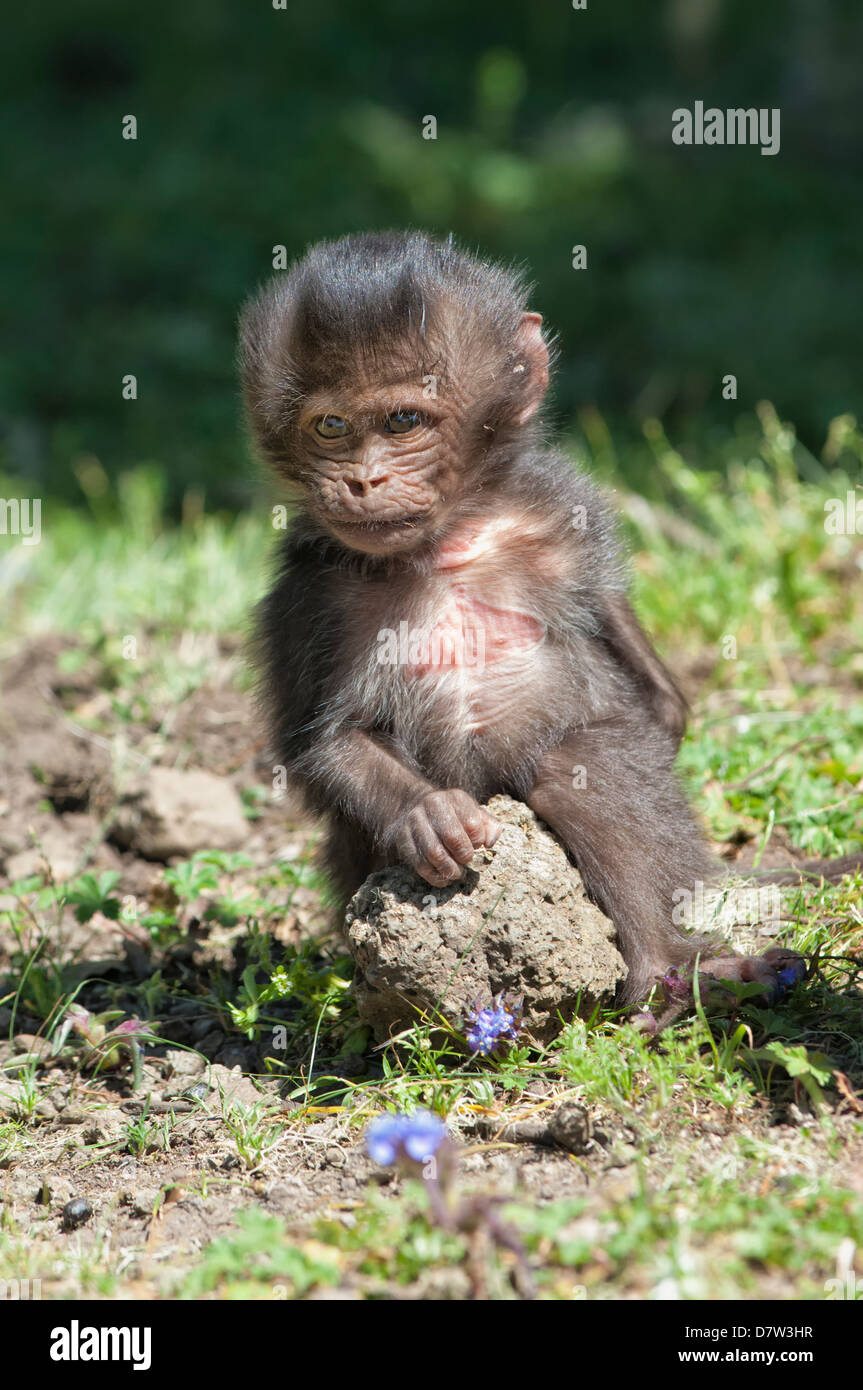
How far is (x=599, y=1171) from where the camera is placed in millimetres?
3221

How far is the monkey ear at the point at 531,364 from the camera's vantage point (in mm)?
4141

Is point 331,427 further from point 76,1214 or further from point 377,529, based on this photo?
point 76,1214

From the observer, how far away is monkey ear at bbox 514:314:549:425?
4.14 meters

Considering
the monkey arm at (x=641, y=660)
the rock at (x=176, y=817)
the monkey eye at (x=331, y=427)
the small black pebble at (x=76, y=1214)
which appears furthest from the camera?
the rock at (x=176, y=817)

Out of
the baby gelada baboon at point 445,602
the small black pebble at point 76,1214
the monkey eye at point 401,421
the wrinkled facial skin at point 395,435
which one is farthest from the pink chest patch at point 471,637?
the small black pebble at point 76,1214

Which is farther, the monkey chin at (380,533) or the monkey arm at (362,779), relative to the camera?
the monkey chin at (380,533)

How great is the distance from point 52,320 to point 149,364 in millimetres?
1315

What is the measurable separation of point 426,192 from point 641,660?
8.58m

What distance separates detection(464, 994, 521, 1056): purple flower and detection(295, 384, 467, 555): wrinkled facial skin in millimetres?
1252

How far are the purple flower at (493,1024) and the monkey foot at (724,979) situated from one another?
0.32m

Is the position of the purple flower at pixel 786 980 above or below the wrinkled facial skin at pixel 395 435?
below

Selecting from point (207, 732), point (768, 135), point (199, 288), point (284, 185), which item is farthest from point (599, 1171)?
point (768, 135)

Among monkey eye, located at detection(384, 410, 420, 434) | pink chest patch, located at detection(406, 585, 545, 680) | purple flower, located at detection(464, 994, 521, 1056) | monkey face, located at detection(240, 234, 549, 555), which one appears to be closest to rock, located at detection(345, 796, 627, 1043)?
purple flower, located at detection(464, 994, 521, 1056)

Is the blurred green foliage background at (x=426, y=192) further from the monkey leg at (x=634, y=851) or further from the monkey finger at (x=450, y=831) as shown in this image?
the monkey finger at (x=450, y=831)
